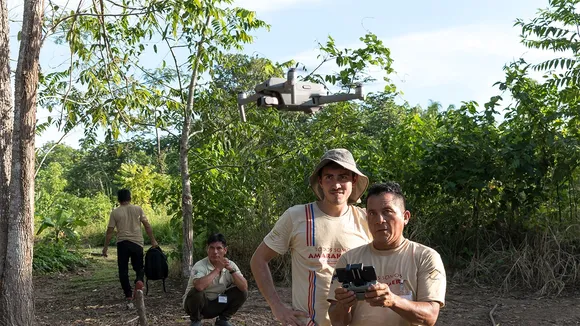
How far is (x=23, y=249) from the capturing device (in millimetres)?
7996

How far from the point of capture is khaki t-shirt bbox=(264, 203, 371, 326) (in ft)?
12.2

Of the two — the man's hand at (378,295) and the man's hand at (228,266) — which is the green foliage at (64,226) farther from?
the man's hand at (378,295)

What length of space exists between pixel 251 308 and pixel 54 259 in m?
7.76

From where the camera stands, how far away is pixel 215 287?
7691 mm

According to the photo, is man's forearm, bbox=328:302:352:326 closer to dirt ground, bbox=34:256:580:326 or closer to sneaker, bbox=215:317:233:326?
sneaker, bbox=215:317:233:326

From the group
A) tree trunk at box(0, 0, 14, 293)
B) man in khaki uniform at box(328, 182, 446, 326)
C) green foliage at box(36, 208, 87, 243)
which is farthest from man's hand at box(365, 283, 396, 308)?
green foliage at box(36, 208, 87, 243)

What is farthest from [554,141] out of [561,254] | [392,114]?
[392,114]

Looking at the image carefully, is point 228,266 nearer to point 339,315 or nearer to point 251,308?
point 251,308

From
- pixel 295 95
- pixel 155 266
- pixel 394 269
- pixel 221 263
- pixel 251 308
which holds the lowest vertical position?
pixel 251 308

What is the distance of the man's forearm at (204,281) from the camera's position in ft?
24.3

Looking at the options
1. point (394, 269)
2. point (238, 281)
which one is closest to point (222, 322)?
point (238, 281)

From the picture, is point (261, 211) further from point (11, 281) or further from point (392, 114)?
point (392, 114)

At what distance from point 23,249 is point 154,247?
2.61 meters

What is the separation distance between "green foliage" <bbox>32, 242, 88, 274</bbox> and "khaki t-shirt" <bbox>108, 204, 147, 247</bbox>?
15.4 feet
